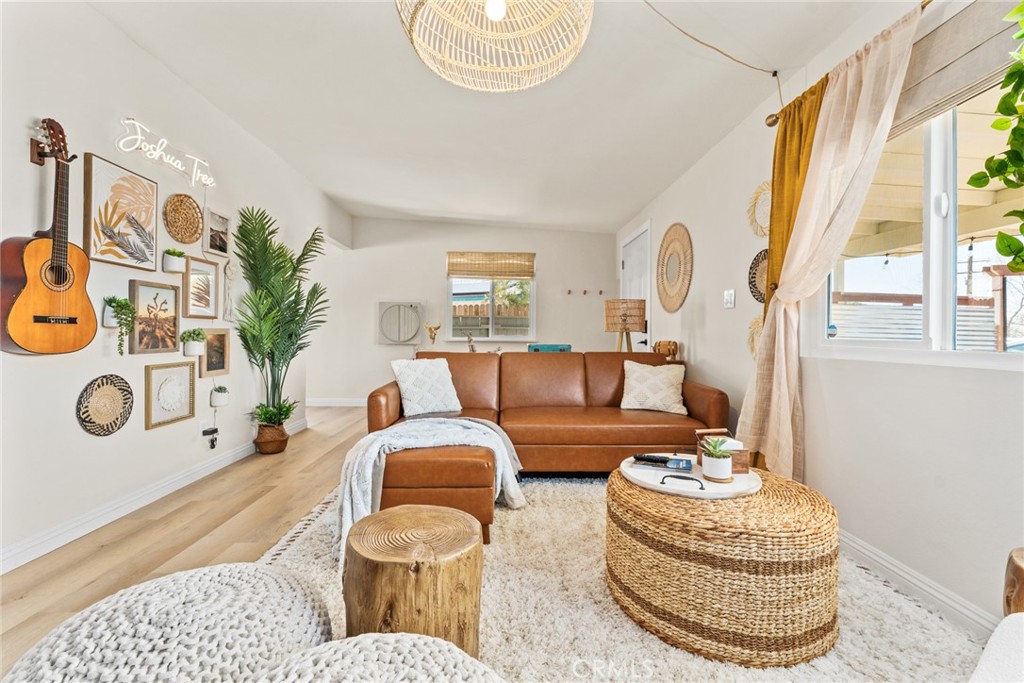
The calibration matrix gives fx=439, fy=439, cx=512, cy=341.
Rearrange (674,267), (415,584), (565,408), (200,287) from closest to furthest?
(415,584), (200,287), (565,408), (674,267)

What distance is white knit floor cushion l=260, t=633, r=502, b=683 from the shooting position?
73cm

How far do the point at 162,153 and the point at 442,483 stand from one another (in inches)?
101

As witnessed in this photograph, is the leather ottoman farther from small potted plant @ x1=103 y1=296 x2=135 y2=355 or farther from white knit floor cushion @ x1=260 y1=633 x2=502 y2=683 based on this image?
small potted plant @ x1=103 y1=296 x2=135 y2=355

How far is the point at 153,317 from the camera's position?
261cm

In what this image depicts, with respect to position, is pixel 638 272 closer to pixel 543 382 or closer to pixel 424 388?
pixel 543 382

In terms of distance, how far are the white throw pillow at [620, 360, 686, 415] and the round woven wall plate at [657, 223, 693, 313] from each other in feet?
3.18

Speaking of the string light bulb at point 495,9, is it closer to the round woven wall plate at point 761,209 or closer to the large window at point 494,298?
the round woven wall plate at point 761,209

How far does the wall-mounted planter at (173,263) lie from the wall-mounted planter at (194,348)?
0.47 meters

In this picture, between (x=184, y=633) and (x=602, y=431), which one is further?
(x=602, y=431)

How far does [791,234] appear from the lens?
2.27 m

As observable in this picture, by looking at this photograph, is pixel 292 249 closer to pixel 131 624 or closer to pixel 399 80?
pixel 399 80

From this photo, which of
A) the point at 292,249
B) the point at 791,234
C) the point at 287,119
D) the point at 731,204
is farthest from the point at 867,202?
the point at 292,249

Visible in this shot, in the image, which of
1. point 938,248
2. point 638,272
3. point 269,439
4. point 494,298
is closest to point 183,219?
point 269,439

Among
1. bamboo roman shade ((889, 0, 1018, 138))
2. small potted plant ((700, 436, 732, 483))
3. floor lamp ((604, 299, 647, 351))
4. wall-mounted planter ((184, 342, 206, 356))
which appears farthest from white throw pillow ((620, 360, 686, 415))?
wall-mounted planter ((184, 342, 206, 356))
